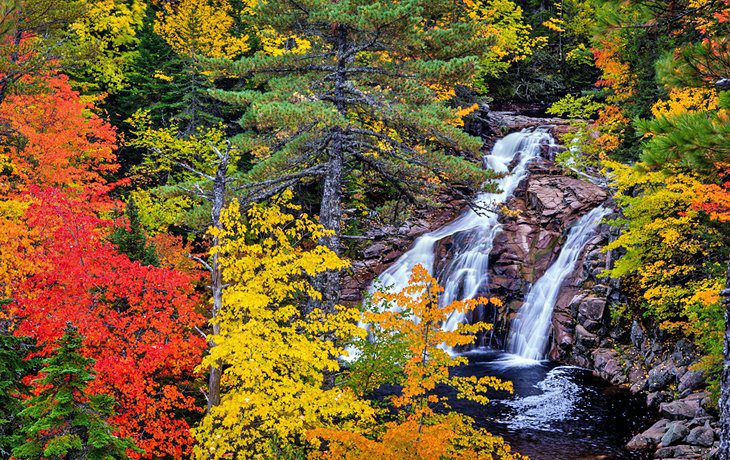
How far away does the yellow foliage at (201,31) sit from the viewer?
29516mm

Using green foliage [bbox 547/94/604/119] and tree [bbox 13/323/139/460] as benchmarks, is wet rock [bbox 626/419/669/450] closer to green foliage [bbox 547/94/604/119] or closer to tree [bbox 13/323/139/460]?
tree [bbox 13/323/139/460]

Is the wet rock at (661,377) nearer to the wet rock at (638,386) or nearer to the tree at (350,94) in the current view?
the wet rock at (638,386)

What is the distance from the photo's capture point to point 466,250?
24156 millimetres

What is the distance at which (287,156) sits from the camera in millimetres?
12758

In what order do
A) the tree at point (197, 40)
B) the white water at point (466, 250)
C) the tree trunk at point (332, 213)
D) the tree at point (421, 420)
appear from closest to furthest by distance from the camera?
1. the tree at point (421, 420)
2. the tree trunk at point (332, 213)
3. the white water at point (466, 250)
4. the tree at point (197, 40)

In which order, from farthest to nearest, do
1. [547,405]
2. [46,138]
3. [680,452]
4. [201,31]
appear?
1. [201,31]
2. [46,138]
3. [547,405]
4. [680,452]

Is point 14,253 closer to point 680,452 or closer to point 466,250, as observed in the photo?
point 680,452

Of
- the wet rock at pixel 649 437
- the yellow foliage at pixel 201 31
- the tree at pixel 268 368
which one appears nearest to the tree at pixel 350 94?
the tree at pixel 268 368

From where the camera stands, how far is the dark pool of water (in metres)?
12.9

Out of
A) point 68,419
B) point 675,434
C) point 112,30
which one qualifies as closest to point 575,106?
point 675,434

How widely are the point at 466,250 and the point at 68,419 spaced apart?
19.8 metres

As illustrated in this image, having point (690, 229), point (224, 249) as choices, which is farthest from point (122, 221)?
point (690, 229)

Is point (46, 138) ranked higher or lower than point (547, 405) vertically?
higher

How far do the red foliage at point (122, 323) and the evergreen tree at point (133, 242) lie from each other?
0.52m
